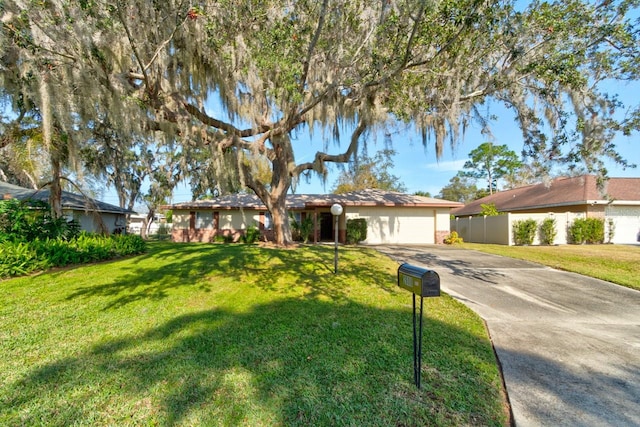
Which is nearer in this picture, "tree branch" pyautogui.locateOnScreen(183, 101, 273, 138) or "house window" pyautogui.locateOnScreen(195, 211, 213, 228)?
"tree branch" pyautogui.locateOnScreen(183, 101, 273, 138)

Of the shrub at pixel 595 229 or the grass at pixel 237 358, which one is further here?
the shrub at pixel 595 229

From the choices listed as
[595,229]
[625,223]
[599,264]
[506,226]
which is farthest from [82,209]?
[625,223]

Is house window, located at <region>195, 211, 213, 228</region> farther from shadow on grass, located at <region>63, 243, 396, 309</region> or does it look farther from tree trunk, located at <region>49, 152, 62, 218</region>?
tree trunk, located at <region>49, 152, 62, 218</region>

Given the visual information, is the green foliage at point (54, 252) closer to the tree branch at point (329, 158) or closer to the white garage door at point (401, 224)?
the tree branch at point (329, 158)

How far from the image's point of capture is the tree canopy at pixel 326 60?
5004mm

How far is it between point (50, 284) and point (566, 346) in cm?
862

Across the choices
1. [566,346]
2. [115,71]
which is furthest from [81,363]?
[115,71]

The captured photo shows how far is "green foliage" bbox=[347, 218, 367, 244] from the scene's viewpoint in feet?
45.7

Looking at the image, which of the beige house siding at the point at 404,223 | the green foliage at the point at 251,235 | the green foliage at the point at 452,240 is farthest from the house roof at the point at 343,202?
the green foliage at the point at 452,240

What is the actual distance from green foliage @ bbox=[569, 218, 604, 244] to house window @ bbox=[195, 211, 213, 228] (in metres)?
19.2

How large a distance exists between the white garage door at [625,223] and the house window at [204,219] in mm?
21465

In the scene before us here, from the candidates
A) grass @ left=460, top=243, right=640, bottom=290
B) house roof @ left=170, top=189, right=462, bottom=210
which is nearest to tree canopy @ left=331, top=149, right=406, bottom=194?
house roof @ left=170, top=189, right=462, bottom=210

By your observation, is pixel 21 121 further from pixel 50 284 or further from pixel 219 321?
pixel 219 321

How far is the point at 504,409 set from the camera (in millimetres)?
2188
